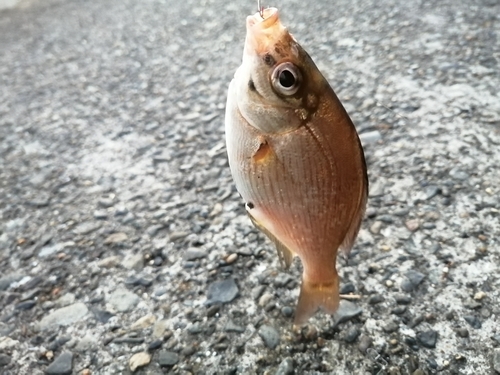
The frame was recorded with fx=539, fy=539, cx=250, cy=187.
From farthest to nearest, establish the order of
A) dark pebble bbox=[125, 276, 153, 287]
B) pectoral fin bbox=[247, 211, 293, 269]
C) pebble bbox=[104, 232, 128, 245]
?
pebble bbox=[104, 232, 128, 245], dark pebble bbox=[125, 276, 153, 287], pectoral fin bbox=[247, 211, 293, 269]

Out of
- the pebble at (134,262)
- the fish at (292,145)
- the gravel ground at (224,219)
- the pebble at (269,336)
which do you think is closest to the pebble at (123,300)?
the gravel ground at (224,219)

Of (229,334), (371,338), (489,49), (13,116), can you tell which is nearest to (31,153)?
(13,116)

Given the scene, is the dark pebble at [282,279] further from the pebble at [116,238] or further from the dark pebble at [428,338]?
the pebble at [116,238]

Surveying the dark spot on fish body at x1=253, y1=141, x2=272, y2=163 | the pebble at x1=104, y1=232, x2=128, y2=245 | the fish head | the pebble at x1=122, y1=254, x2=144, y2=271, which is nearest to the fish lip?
the fish head

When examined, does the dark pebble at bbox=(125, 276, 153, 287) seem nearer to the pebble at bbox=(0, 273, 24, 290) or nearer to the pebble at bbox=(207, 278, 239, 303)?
the pebble at bbox=(207, 278, 239, 303)

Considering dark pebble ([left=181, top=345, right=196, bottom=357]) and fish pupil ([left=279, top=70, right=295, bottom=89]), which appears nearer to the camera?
fish pupil ([left=279, top=70, right=295, bottom=89])

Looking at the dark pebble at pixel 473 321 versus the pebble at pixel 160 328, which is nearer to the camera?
the dark pebble at pixel 473 321
